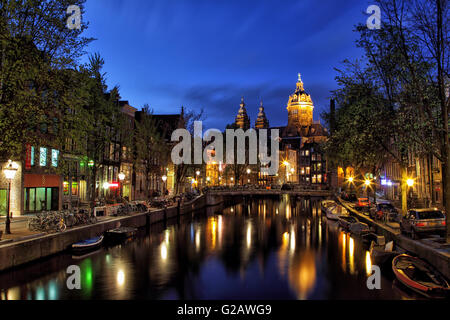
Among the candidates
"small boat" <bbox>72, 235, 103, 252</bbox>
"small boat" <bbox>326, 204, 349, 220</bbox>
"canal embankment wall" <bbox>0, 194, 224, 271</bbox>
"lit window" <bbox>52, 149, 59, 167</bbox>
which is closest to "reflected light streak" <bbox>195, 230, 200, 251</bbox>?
"canal embankment wall" <bbox>0, 194, 224, 271</bbox>

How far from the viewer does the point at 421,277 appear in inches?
705

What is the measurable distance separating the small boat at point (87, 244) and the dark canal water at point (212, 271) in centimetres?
61

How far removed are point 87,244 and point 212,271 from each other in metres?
9.50

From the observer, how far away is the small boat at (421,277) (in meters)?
16.5

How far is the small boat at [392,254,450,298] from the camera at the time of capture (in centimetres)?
1655

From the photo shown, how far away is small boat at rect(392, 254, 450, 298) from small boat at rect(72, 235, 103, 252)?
2030 cm

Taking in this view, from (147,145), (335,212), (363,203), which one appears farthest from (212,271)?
(147,145)

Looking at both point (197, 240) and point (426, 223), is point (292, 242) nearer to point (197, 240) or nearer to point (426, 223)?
point (197, 240)

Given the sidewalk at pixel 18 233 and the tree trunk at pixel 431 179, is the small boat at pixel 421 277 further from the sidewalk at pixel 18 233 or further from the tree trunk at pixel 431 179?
the tree trunk at pixel 431 179
